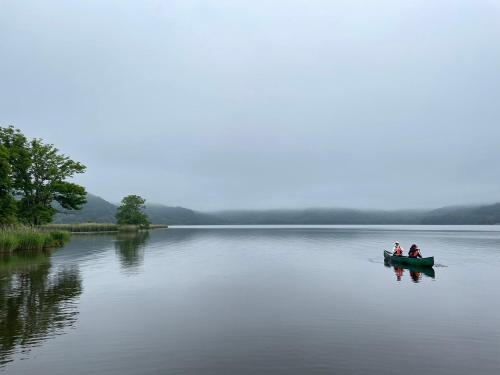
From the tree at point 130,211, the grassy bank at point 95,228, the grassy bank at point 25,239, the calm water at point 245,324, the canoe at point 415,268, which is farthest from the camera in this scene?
the tree at point 130,211

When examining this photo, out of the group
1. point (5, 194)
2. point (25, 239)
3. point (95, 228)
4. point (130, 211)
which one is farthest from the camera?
point (130, 211)

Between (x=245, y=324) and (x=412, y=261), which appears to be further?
(x=412, y=261)

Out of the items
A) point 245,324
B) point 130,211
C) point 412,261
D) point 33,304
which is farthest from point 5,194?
point 130,211

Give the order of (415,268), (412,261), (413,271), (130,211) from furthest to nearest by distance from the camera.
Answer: (130,211)
(412,261)
(415,268)
(413,271)

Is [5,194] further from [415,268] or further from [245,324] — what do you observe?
[415,268]

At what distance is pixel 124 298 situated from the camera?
88.1 feet

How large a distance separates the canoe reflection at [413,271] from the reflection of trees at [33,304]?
30.4 meters

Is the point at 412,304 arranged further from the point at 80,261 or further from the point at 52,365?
the point at 80,261

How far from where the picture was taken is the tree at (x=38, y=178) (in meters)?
70.7

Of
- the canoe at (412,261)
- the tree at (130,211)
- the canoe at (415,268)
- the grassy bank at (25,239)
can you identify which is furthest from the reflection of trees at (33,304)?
the tree at (130,211)

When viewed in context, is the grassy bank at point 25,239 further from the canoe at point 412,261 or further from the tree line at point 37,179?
the canoe at point 412,261

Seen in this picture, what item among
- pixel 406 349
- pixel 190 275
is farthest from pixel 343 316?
pixel 190 275

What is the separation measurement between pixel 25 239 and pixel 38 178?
21.4 metres

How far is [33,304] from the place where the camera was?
2364 cm
